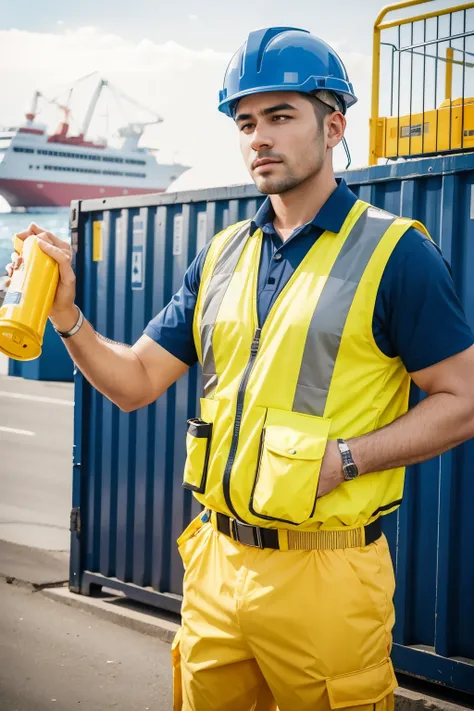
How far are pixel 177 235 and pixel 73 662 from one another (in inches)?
89.7

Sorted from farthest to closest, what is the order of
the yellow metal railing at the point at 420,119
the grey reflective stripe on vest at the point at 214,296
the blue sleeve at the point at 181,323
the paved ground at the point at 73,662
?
1. the yellow metal railing at the point at 420,119
2. the paved ground at the point at 73,662
3. the blue sleeve at the point at 181,323
4. the grey reflective stripe on vest at the point at 214,296

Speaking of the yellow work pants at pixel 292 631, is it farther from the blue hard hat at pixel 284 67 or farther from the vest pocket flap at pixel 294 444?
the blue hard hat at pixel 284 67

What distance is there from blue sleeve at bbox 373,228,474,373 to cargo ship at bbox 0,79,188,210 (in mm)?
83297

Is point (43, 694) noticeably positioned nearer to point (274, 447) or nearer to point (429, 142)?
point (274, 447)

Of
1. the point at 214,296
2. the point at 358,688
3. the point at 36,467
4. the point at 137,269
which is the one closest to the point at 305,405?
the point at 214,296

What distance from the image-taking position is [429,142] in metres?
6.05

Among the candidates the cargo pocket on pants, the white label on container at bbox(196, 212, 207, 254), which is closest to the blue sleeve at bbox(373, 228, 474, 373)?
the cargo pocket on pants

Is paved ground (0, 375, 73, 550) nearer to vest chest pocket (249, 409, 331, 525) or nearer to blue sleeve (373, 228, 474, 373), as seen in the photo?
vest chest pocket (249, 409, 331, 525)

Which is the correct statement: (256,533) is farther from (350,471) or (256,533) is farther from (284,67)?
(284,67)

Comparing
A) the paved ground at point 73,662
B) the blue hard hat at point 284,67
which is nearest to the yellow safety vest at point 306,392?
the blue hard hat at point 284,67

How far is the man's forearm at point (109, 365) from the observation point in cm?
228

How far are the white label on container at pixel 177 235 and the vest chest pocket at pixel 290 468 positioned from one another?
283 cm

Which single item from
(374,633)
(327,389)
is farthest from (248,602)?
(327,389)

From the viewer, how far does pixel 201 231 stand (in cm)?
464
